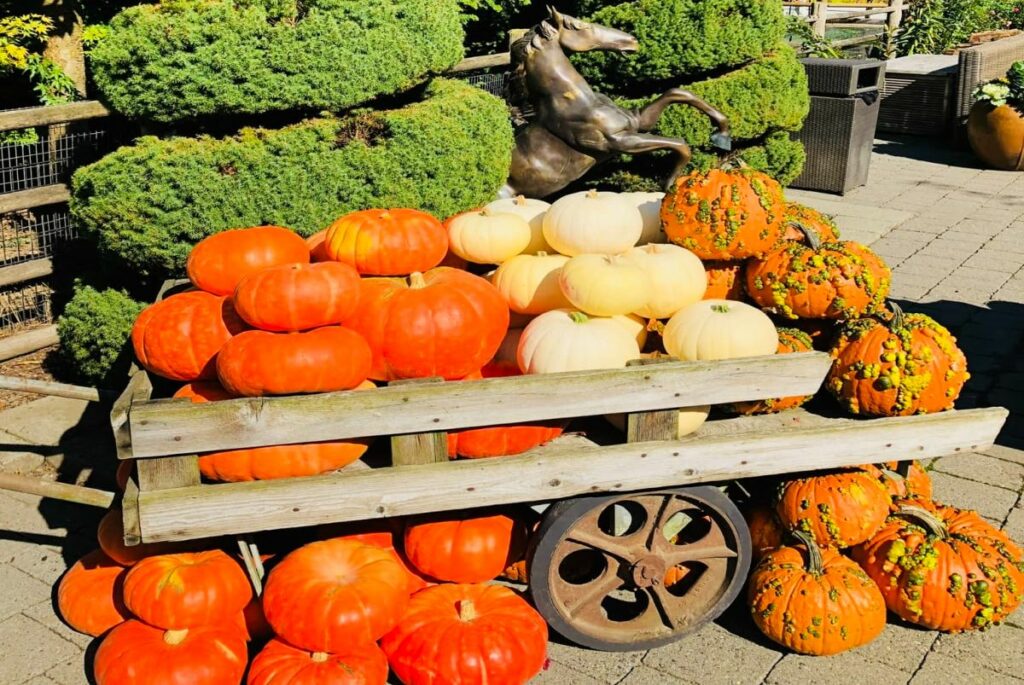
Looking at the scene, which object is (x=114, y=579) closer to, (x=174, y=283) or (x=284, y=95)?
(x=174, y=283)

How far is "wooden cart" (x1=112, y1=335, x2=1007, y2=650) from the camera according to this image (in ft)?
9.65

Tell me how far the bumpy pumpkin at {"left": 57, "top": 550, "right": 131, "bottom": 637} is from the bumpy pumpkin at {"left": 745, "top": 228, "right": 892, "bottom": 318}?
251cm

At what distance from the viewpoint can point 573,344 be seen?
10.6ft

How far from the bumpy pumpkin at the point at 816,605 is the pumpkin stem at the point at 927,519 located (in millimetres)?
309

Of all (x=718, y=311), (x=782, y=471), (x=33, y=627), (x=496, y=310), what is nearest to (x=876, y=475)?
(x=782, y=471)

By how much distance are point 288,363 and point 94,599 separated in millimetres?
1230

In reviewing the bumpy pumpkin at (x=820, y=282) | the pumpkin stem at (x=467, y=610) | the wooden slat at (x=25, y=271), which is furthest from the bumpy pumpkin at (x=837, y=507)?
the wooden slat at (x=25, y=271)

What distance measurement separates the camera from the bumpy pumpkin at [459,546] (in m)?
3.29

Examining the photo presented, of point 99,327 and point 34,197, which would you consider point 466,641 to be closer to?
point 99,327

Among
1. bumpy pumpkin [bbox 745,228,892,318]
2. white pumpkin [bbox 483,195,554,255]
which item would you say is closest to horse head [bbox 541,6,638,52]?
white pumpkin [bbox 483,195,554,255]

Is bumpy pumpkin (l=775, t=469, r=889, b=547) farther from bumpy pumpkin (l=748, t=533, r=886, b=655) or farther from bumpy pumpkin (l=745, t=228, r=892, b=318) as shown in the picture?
bumpy pumpkin (l=745, t=228, r=892, b=318)

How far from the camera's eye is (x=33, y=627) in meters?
3.53

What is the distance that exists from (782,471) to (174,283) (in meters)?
2.46

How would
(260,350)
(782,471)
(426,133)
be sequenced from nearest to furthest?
(260,350), (782,471), (426,133)
